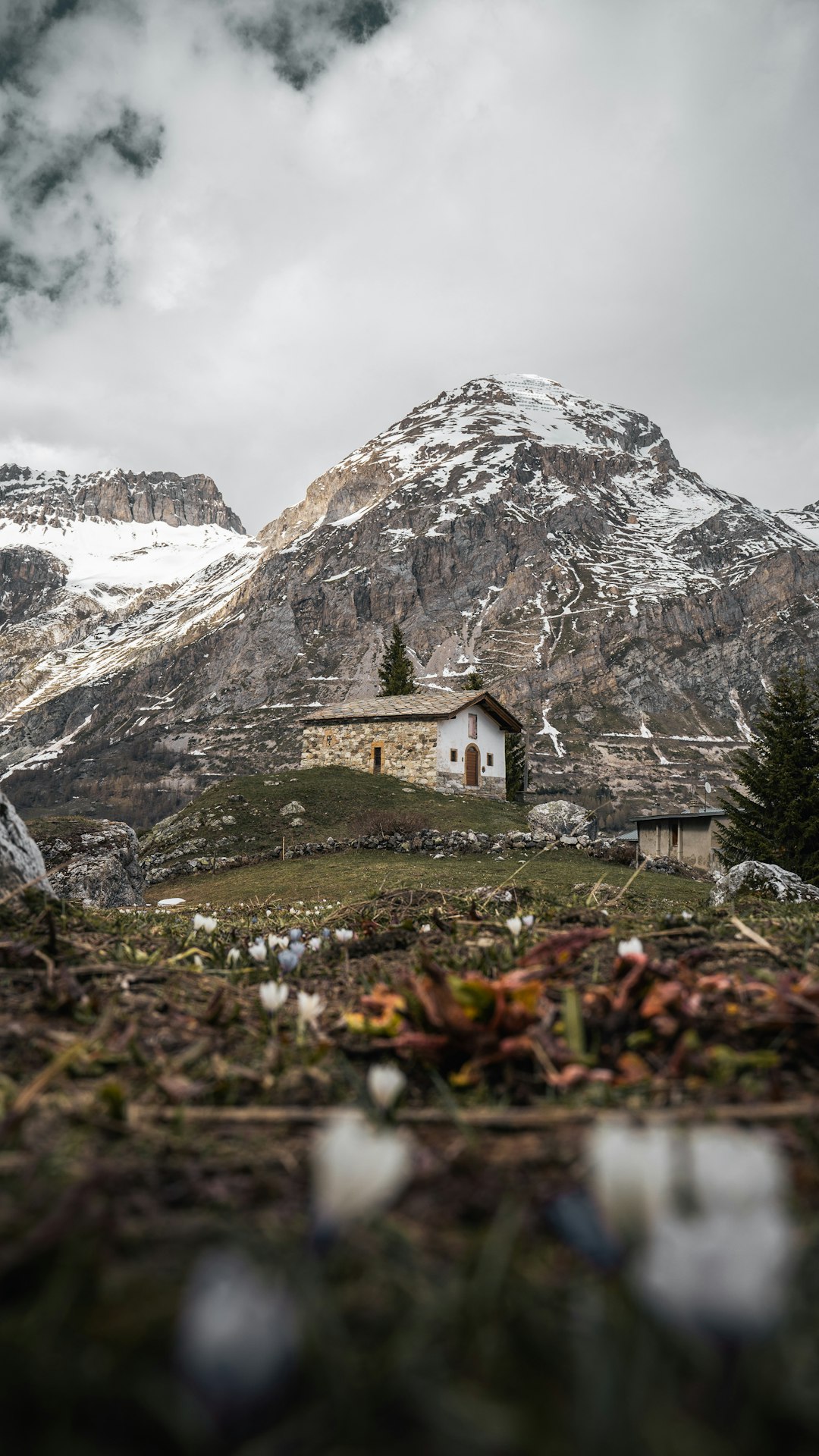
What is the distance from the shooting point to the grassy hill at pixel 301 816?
25234 millimetres

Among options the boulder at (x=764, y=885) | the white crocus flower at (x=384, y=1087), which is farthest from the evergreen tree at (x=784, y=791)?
the white crocus flower at (x=384, y=1087)

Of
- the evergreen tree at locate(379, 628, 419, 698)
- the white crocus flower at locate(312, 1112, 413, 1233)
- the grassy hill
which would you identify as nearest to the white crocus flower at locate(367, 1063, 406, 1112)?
the white crocus flower at locate(312, 1112, 413, 1233)

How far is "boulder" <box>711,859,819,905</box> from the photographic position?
9789 millimetres

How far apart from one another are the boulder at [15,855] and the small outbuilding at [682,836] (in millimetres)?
24012

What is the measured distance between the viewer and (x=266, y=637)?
170 meters

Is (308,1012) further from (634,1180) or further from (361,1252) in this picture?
(634,1180)

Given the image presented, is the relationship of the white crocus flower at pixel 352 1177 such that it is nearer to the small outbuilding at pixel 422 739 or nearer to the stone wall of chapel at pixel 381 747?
the stone wall of chapel at pixel 381 747

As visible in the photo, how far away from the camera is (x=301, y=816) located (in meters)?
27.8

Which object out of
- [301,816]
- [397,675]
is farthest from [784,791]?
[397,675]

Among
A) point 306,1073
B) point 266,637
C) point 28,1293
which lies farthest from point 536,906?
point 266,637

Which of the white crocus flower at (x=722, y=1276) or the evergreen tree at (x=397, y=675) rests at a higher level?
the evergreen tree at (x=397, y=675)

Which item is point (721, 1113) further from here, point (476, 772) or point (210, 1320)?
point (476, 772)

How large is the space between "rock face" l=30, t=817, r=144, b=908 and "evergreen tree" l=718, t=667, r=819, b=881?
1392 cm

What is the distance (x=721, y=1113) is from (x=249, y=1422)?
1.03 metres
